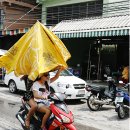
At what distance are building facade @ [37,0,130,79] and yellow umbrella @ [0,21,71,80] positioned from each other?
829cm

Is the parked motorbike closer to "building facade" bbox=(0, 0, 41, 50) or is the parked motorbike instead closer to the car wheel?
the car wheel

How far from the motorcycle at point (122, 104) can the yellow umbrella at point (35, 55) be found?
3.60m

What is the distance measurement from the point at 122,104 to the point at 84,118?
52.1 inches

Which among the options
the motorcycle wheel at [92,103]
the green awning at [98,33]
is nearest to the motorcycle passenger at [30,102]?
the motorcycle wheel at [92,103]

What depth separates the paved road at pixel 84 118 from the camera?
27.9 ft

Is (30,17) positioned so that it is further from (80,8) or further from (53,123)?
(53,123)

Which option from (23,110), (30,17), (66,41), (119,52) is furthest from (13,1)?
(23,110)

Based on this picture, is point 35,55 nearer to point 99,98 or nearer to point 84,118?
point 84,118

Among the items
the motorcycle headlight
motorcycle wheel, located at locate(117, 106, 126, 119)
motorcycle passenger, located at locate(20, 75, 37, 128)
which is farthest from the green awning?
the motorcycle headlight

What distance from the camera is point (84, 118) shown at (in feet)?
31.8

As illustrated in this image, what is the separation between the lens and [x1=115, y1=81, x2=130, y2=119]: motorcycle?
9.80 m

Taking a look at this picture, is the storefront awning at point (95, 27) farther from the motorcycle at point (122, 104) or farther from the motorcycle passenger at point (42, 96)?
the motorcycle passenger at point (42, 96)

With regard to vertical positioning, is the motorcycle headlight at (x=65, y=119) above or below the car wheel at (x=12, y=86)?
above

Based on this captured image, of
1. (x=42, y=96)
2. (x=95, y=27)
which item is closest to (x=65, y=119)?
(x=42, y=96)
